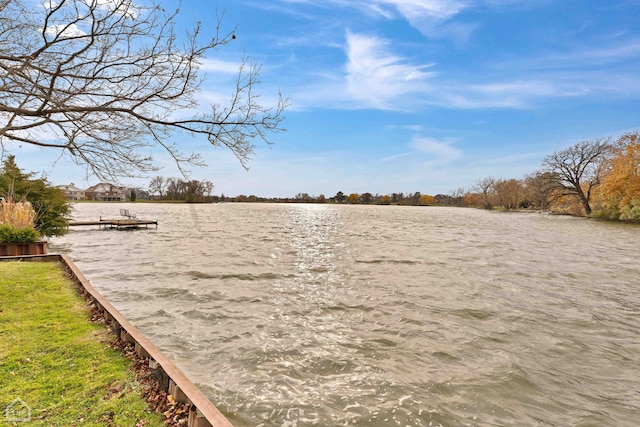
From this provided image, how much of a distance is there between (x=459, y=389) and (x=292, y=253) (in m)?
13.1

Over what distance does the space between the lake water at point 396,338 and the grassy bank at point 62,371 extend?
1099 mm

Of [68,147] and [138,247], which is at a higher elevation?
[68,147]

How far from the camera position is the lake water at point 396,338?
161 inches

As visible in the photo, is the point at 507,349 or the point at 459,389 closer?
the point at 459,389

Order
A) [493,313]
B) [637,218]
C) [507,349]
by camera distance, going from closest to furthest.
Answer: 1. [507,349]
2. [493,313]
3. [637,218]

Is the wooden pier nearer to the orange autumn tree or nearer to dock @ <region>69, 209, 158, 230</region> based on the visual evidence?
dock @ <region>69, 209, 158, 230</region>

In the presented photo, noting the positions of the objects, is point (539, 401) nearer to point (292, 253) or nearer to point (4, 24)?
point (4, 24)

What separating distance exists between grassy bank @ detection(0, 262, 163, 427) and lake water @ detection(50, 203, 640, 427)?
3.61 ft

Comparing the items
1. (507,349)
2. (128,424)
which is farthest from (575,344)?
(128,424)

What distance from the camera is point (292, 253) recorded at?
1716cm

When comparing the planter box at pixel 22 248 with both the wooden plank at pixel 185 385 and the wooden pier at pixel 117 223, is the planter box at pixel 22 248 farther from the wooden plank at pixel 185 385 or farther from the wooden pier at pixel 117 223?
the wooden pier at pixel 117 223

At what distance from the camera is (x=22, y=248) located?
11.0m

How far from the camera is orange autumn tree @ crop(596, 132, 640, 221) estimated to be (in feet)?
113

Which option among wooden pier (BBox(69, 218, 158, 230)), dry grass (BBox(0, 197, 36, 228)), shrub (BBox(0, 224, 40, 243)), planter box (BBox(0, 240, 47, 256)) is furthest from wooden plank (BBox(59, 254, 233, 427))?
wooden pier (BBox(69, 218, 158, 230))
